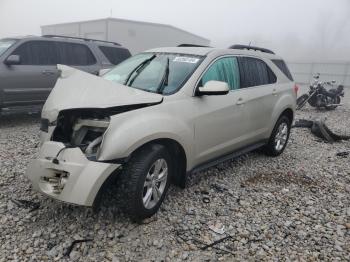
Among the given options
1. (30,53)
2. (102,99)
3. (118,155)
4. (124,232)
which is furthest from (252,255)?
(30,53)

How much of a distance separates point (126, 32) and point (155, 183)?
2040 cm

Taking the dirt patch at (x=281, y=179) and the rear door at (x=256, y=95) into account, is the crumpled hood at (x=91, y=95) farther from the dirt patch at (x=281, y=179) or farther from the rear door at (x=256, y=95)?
the dirt patch at (x=281, y=179)

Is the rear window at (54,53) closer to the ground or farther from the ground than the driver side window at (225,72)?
closer to the ground

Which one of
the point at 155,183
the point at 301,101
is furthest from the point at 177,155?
the point at 301,101

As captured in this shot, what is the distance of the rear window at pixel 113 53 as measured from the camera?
834 cm

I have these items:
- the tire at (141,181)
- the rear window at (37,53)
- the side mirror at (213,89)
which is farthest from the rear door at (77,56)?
the tire at (141,181)

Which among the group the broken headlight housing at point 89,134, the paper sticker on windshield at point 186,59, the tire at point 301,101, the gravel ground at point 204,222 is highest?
the paper sticker on windshield at point 186,59

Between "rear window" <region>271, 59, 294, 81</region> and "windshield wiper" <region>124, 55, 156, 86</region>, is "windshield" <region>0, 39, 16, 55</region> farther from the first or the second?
"rear window" <region>271, 59, 294, 81</region>

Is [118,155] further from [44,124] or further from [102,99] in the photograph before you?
→ [44,124]

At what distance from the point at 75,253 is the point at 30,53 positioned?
5389 mm

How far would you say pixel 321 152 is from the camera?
20.7ft

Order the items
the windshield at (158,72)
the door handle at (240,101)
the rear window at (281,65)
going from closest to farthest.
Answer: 1. the windshield at (158,72)
2. the door handle at (240,101)
3. the rear window at (281,65)

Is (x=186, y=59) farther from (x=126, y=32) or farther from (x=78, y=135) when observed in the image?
(x=126, y=32)

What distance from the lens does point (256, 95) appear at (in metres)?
4.78
